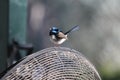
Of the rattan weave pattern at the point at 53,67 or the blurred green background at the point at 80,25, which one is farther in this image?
the blurred green background at the point at 80,25

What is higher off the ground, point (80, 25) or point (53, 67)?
point (80, 25)

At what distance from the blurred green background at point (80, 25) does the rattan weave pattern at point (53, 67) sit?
1491 millimetres

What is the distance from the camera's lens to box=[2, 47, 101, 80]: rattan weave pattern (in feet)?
4.96

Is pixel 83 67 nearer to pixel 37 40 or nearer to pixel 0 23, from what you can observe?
pixel 0 23

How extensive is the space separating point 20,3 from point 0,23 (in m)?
0.44

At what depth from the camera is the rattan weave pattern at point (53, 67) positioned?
1512mm

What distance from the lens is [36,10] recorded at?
11.4ft

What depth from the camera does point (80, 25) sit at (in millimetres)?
3572

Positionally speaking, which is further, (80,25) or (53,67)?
(80,25)

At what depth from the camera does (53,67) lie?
1.69 metres

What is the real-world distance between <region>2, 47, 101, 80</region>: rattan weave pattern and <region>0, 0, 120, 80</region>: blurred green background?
1491 millimetres

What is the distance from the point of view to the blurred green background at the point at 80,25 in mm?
3359

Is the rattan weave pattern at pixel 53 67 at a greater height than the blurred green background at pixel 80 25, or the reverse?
the blurred green background at pixel 80 25

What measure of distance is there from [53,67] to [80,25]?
75.5 inches
